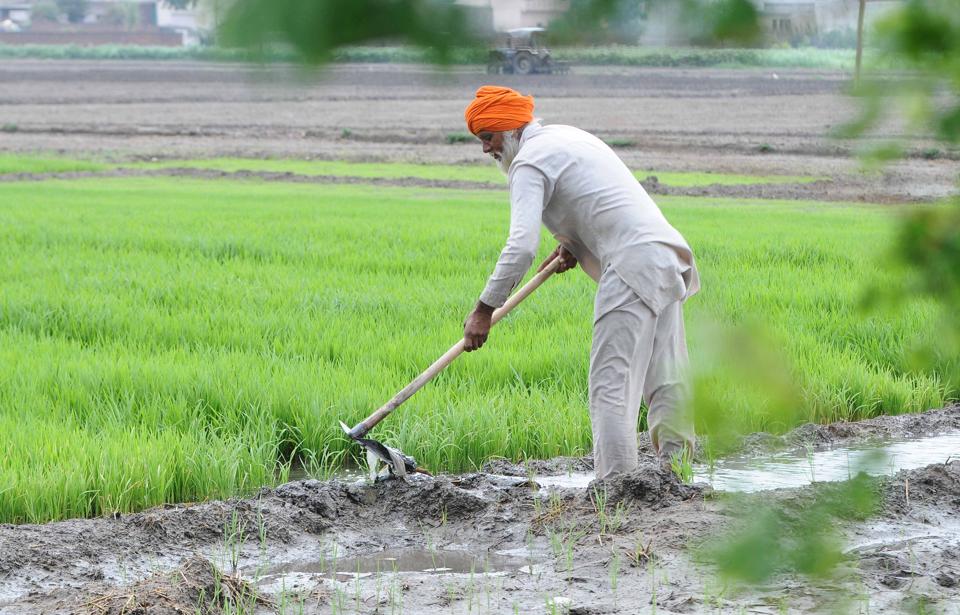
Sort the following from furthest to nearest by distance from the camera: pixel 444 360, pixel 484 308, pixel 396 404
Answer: pixel 396 404, pixel 444 360, pixel 484 308

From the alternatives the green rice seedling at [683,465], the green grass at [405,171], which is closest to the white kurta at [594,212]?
the green rice seedling at [683,465]

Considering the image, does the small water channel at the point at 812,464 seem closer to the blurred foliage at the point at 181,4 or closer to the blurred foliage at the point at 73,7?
the blurred foliage at the point at 73,7

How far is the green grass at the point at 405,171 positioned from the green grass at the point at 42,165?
37.4 inches

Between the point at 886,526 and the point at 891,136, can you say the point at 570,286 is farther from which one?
the point at 891,136

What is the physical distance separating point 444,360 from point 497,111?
94cm

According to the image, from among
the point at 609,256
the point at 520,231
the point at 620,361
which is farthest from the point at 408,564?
the point at 609,256

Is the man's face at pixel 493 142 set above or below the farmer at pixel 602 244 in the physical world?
above

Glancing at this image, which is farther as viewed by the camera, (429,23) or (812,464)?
(812,464)

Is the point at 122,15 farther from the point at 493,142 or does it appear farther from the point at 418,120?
the point at 418,120

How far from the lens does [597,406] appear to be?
14.2ft

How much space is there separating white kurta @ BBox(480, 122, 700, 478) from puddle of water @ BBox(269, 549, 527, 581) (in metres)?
0.67

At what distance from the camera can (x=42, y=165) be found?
2028 cm

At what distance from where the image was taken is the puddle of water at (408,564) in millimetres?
3824

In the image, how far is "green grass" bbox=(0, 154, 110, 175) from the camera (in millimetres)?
19812
